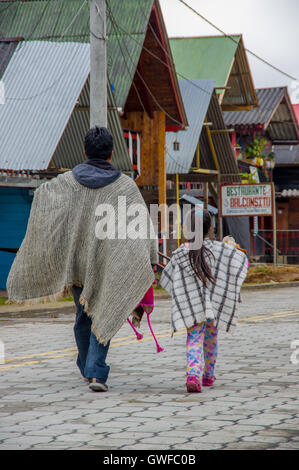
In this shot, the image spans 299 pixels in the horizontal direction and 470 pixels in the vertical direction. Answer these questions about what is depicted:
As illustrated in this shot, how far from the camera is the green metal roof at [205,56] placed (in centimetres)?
3594

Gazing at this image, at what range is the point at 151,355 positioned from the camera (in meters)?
9.73

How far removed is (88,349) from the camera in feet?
24.0

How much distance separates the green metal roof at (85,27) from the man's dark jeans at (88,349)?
15.8 meters

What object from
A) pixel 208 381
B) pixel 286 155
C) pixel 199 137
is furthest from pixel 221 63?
pixel 208 381

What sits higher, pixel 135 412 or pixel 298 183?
pixel 298 183

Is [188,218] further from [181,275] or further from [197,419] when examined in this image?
[197,419]

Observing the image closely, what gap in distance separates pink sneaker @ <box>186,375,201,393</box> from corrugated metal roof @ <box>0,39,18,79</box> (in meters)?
15.2

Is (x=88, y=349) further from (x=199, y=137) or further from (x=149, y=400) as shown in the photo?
(x=199, y=137)

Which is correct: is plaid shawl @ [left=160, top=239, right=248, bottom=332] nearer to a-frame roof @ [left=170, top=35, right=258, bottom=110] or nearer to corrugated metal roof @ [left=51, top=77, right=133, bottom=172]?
corrugated metal roof @ [left=51, top=77, right=133, bottom=172]

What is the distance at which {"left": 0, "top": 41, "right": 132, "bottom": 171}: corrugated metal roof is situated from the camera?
19125 mm

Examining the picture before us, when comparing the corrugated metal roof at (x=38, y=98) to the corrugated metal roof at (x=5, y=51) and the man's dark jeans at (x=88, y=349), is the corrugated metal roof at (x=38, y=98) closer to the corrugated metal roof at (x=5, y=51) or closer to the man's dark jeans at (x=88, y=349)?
the corrugated metal roof at (x=5, y=51)

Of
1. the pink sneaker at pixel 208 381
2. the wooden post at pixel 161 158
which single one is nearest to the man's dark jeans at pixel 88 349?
the pink sneaker at pixel 208 381

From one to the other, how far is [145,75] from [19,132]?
291 inches
